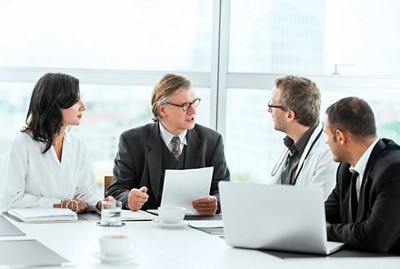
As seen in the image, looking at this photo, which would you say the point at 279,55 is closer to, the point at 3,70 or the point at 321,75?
the point at 321,75

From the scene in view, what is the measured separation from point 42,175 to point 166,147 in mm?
775

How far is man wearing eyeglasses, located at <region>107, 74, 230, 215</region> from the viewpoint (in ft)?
13.7

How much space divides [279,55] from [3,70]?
199 cm

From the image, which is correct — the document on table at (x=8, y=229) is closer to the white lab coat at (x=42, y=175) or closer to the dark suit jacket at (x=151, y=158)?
the white lab coat at (x=42, y=175)

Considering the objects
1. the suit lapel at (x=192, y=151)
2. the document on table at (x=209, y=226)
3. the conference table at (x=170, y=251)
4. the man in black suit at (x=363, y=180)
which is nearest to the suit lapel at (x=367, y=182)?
the man in black suit at (x=363, y=180)

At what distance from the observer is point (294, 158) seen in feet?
13.0

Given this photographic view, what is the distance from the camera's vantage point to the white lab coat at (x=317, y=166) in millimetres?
3654

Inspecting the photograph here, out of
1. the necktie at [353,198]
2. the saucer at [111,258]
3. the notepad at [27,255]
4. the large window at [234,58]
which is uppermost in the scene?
the large window at [234,58]

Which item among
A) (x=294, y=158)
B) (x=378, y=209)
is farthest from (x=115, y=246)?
(x=294, y=158)

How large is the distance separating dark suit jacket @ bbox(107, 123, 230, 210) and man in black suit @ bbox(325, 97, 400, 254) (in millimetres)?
1269

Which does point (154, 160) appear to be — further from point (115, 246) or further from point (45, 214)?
point (115, 246)

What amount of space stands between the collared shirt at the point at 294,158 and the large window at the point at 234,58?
1.45 metres

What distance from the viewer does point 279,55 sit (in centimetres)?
544

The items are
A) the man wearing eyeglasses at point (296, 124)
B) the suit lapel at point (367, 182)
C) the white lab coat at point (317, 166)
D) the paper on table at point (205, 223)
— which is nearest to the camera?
the suit lapel at point (367, 182)
